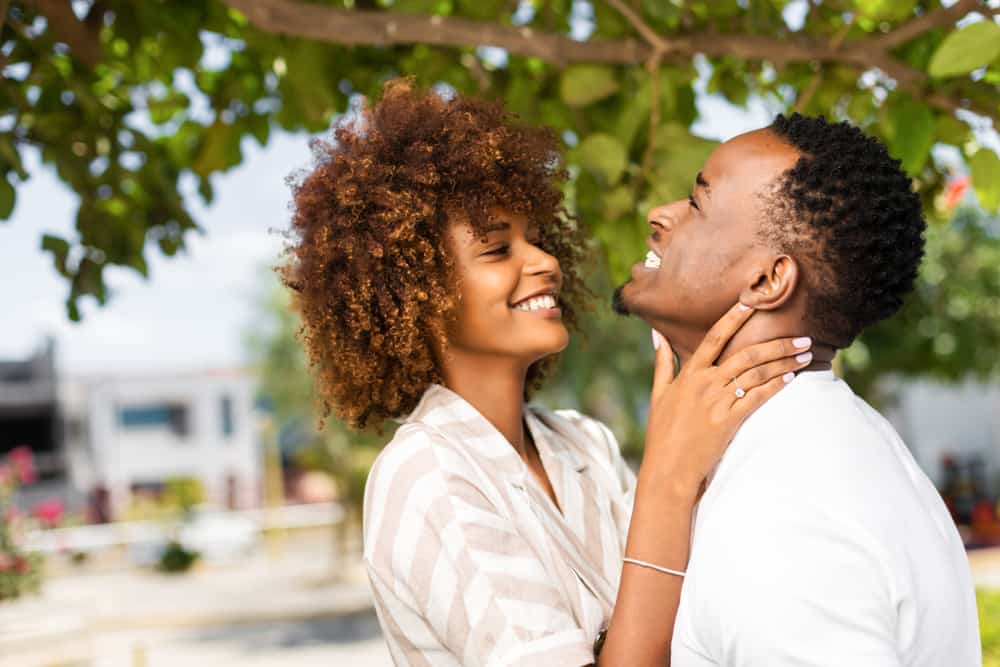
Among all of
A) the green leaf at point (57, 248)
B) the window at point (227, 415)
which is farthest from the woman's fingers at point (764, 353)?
the window at point (227, 415)

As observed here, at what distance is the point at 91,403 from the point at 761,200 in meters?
38.2

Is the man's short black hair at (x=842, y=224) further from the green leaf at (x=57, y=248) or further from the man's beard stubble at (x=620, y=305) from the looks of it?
the green leaf at (x=57, y=248)

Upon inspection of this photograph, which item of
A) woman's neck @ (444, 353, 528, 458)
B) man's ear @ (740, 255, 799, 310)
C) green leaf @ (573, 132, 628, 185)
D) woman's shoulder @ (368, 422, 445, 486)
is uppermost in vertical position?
green leaf @ (573, 132, 628, 185)

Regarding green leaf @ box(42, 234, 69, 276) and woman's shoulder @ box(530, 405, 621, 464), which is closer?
woman's shoulder @ box(530, 405, 621, 464)

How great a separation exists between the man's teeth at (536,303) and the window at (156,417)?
3942 centimetres

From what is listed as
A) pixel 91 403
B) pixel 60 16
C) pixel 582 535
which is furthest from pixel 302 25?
pixel 91 403

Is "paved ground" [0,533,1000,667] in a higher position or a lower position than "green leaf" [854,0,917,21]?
lower

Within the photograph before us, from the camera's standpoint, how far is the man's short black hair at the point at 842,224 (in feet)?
4.93

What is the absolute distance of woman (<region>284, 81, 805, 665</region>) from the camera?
1579 mm

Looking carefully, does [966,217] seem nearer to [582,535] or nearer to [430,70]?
[430,70]

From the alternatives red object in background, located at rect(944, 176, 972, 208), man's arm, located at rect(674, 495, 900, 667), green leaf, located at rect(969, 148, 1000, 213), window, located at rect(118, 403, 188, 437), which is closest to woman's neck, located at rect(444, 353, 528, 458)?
man's arm, located at rect(674, 495, 900, 667)

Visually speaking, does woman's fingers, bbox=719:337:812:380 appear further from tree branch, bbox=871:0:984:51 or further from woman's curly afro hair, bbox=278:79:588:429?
tree branch, bbox=871:0:984:51

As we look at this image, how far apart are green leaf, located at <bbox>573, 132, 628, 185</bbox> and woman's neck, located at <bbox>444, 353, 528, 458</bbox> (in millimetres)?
770

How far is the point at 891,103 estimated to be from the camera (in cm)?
274
